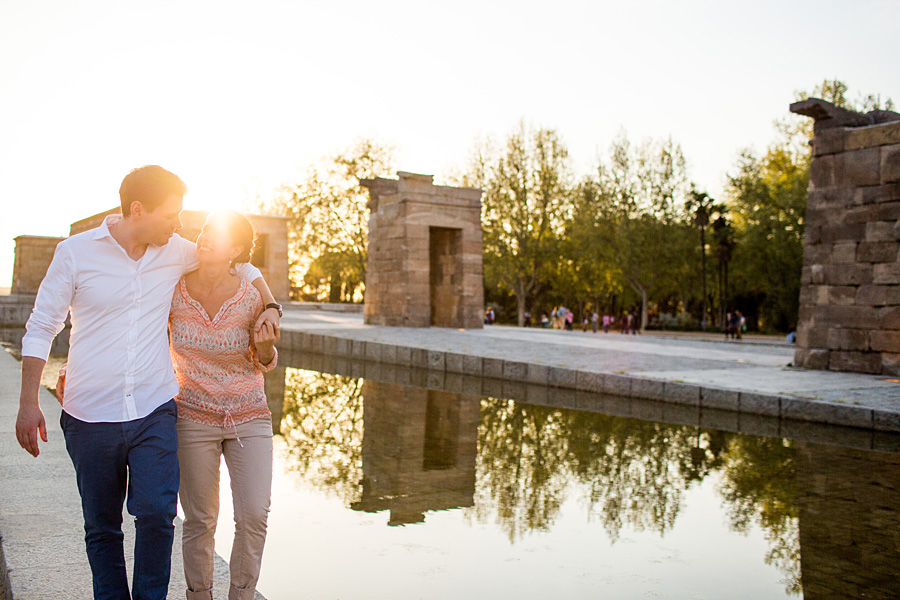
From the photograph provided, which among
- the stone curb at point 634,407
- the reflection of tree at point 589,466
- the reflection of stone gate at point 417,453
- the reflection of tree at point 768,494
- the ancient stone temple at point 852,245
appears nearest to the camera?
the reflection of tree at point 768,494

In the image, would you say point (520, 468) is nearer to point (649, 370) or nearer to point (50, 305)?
point (50, 305)

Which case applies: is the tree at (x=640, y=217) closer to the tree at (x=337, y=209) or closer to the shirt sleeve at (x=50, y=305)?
the tree at (x=337, y=209)

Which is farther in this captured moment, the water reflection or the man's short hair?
the water reflection

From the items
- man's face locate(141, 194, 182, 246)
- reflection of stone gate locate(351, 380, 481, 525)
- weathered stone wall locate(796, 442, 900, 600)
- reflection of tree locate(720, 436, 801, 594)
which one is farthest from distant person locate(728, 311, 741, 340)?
man's face locate(141, 194, 182, 246)

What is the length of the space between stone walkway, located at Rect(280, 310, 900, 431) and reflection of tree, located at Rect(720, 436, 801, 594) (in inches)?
68.7

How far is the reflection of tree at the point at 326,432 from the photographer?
265 inches

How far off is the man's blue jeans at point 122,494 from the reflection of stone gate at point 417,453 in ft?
8.71

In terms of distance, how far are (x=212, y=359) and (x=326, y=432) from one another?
588 centimetres

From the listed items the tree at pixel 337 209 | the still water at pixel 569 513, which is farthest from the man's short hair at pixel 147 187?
the tree at pixel 337 209

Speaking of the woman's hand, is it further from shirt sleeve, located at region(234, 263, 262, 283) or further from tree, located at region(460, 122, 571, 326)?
tree, located at region(460, 122, 571, 326)

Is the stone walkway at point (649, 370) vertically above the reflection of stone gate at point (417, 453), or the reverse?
the stone walkway at point (649, 370)

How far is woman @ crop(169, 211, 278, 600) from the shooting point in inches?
124

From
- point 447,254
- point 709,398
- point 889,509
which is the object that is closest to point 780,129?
point 447,254

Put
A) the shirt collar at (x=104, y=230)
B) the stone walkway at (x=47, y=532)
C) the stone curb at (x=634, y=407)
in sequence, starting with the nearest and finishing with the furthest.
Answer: the shirt collar at (x=104, y=230), the stone walkway at (x=47, y=532), the stone curb at (x=634, y=407)
